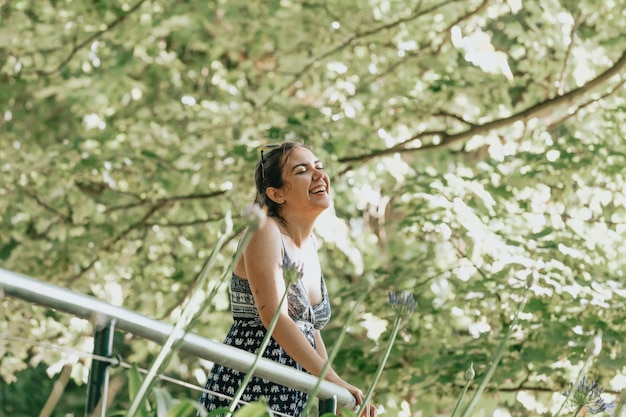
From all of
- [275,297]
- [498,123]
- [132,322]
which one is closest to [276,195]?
[275,297]

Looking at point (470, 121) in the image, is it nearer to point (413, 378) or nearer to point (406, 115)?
point (406, 115)

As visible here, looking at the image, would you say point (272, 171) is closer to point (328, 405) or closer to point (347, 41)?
point (328, 405)

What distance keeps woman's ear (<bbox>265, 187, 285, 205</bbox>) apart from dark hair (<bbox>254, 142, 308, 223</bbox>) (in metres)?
0.01

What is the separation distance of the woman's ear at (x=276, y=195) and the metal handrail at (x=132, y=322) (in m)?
0.86

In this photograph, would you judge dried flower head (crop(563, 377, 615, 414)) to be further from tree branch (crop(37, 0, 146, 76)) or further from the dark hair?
tree branch (crop(37, 0, 146, 76))

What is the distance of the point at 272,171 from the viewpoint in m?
2.95

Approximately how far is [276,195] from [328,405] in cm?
84

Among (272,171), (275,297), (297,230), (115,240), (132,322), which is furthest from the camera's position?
(115,240)

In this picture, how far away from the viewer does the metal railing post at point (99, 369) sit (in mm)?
1440

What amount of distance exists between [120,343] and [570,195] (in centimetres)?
407

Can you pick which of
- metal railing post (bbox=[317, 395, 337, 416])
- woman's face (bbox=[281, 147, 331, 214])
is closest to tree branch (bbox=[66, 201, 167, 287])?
woman's face (bbox=[281, 147, 331, 214])

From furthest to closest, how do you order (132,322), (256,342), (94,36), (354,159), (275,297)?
(354,159)
(94,36)
(256,342)
(275,297)
(132,322)

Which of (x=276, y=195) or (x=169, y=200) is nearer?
(x=276, y=195)

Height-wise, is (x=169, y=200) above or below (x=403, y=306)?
below
